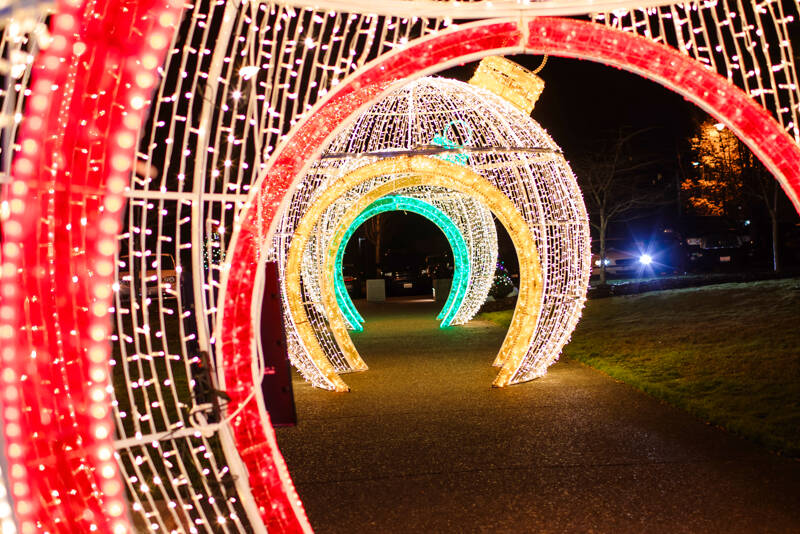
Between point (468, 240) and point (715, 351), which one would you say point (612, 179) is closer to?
point (468, 240)

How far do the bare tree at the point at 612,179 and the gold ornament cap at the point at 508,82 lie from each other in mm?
17814

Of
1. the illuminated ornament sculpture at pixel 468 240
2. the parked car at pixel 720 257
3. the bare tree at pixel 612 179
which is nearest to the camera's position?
the illuminated ornament sculpture at pixel 468 240

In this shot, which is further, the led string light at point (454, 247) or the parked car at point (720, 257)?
the parked car at point (720, 257)

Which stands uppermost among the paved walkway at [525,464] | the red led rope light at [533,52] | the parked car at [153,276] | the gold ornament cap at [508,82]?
the gold ornament cap at [508,82]

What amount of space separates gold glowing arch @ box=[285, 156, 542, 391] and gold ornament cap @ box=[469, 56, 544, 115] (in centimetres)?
122

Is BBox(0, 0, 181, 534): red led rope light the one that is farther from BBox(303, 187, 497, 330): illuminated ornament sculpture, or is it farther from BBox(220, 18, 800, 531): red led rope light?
BBox(303, 187, 497, 330): illuminated ornament sculpture

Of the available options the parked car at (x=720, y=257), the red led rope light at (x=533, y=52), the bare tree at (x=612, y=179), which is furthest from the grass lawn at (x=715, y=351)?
the parked car at (x=720, y=257)

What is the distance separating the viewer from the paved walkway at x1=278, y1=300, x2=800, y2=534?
4527 mm

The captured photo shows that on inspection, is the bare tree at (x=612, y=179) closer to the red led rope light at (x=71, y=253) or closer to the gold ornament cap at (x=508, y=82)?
the gold ornament cap at (x=508, y=82)

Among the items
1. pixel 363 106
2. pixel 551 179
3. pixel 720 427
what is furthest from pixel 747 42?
pixel 551 179

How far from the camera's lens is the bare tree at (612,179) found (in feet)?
91.4

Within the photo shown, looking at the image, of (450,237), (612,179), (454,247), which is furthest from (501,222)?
(612,179)

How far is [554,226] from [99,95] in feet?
23.9

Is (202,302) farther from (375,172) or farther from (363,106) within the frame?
(375,172)
